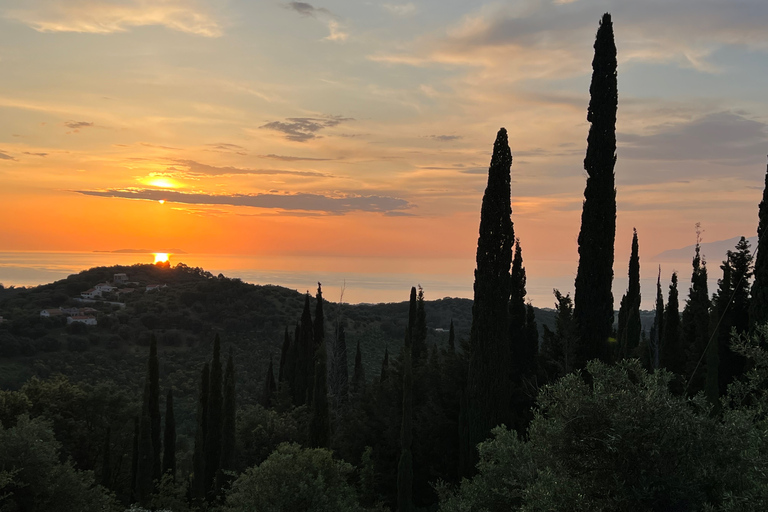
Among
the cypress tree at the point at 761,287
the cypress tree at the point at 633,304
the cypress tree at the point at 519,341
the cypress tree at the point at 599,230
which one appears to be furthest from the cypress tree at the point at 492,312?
the cypress tree at the point at 633,304

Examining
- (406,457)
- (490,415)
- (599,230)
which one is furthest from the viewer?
(406,457)

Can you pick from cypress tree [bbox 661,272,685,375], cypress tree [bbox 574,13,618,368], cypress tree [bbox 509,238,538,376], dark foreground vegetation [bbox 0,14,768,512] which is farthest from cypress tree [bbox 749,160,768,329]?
cypress tree [bbox 661,272,685,375]

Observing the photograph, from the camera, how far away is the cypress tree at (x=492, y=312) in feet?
78.8

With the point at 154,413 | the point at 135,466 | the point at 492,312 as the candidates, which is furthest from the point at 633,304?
the point at 135,466

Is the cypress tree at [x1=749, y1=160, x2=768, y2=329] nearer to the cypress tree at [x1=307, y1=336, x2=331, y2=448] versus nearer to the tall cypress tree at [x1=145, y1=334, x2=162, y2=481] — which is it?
the cypress tree at [x1=307, y1=336, x2=331, y2=448]

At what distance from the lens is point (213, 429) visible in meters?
36.0

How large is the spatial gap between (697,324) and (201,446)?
32.7 m

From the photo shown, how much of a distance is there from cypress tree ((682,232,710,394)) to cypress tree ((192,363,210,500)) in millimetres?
28086

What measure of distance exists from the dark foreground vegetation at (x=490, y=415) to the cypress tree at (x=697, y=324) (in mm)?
190

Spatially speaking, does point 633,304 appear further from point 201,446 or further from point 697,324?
point 201,446

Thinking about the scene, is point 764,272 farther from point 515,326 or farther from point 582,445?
point 582,445

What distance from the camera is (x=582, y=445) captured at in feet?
31.6

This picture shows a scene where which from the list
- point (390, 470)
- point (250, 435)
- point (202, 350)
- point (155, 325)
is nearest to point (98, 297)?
point (155, 325)

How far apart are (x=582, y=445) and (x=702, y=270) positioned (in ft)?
137
